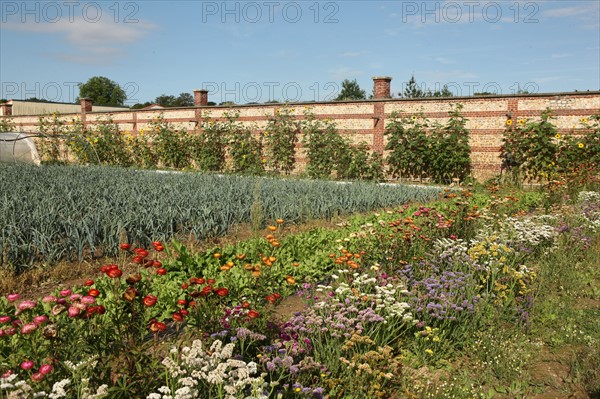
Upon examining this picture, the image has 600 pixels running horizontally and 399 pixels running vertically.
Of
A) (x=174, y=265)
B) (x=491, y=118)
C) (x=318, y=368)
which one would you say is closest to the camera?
(x=318, y=368)

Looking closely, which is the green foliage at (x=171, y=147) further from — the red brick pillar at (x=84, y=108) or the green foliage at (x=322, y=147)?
the green foliage at (x=322, y=147)

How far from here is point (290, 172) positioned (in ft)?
58.3

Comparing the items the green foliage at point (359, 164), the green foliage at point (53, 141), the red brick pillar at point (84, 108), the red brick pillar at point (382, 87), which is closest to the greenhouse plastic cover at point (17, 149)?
the red brick pillar at point (84, 108)

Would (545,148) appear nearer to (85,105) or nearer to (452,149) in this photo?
(452,149)

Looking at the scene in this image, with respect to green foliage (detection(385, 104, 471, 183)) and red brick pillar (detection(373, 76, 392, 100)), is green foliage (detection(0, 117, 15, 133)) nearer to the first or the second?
red brick pillar (detection(373, 76, 392, 100))

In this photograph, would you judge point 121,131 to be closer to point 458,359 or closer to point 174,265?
point 174,265

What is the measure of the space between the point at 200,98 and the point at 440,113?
10233 millimetres

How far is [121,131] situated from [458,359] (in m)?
21.9

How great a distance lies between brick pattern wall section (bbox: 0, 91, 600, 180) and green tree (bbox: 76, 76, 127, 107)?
67.0 metres

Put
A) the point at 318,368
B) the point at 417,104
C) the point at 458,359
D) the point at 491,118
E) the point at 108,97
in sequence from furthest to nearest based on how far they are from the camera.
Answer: the point at 108,97, the point at 417,104, the point at 491,118, the point at 458,359, the point at 318,368

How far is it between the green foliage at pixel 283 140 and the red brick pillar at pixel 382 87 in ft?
9.48

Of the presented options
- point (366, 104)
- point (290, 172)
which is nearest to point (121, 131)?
point (290, 172)

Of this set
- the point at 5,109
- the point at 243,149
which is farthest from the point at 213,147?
the point at 5,109

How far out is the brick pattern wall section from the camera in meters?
13.6
